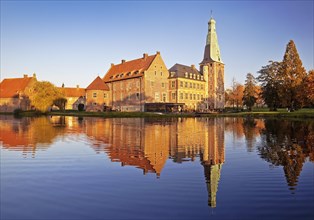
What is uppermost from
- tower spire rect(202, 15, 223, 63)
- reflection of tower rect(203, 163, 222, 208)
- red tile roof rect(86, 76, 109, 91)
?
tower spire rect(202, 15, 223, 63)

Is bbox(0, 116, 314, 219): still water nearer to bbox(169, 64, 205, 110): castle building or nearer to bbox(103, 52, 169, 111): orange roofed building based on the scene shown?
bbox(103, 52, 169, 111): orange roofed building

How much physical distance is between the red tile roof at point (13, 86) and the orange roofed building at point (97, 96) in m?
23.4

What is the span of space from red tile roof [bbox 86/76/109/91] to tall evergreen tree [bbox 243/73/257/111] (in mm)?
40859

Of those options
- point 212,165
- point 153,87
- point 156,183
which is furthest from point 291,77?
point 156,183

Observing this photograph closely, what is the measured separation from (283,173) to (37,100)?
5994 centimetres

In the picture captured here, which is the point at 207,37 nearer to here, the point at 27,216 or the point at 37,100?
the point at 37,100

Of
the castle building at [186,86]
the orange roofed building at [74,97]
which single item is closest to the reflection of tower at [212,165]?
the castle building at [186,86]


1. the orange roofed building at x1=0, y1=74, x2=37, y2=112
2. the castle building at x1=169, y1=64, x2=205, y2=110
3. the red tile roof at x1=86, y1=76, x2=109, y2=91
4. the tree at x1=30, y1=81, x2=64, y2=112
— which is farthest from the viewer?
the orange roofed building at x1=0, y1=74, x2=37, y2=112

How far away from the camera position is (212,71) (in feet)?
300

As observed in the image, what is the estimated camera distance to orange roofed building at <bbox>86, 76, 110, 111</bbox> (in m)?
78.1

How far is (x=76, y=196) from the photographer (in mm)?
7461

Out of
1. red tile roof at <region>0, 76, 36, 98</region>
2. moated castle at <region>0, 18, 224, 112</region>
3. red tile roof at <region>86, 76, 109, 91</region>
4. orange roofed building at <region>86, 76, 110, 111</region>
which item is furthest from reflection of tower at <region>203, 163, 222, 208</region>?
red tile roof at <region>0, 76, 36, 98</region>


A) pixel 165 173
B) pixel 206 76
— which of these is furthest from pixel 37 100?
pixel 165 173

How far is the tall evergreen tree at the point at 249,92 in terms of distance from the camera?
8175 centimetres
